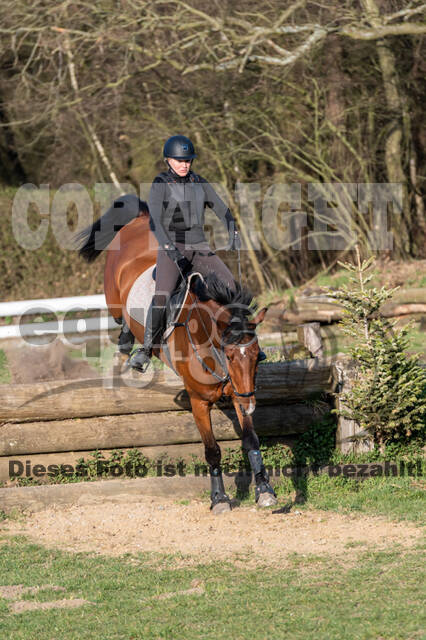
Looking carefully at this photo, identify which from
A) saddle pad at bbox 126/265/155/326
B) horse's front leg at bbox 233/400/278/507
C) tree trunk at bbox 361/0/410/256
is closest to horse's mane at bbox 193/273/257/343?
horse's front leg at bbox 233/400/278/507

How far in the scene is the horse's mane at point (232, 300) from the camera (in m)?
5.75

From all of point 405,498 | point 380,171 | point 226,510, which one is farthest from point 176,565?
point 380,171

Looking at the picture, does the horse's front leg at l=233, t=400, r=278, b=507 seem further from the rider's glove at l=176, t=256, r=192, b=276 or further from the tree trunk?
the tree trunk

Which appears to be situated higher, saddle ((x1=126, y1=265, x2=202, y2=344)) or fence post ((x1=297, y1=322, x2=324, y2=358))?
saddle ((x1=126, y1=265, x2=202, y2=344))

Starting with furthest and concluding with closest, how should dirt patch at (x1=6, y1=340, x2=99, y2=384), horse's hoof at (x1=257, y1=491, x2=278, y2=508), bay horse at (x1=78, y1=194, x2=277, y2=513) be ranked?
1. dirt patch at (x1=6, y1=340, x2=99, y2=384)
2. horse's hoof at (x1=257, y1=491, x2=278, y2=508)
3. bay horse at (x1=78, y1=194, x2=277, y2=513)

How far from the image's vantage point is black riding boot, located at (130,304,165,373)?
664cm

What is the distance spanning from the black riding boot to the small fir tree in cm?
148

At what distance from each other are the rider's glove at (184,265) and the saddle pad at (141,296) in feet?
1.79

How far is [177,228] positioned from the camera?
22.3 ft

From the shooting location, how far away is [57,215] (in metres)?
15.5

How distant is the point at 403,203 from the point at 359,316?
9.47 meters

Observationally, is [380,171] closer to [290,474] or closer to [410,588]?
[290,474]

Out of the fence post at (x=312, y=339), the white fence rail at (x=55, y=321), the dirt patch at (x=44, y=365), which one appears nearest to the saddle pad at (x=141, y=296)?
the fence post at (x=312, y=339)

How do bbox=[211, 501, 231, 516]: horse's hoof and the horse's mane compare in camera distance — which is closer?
the horse's mane
